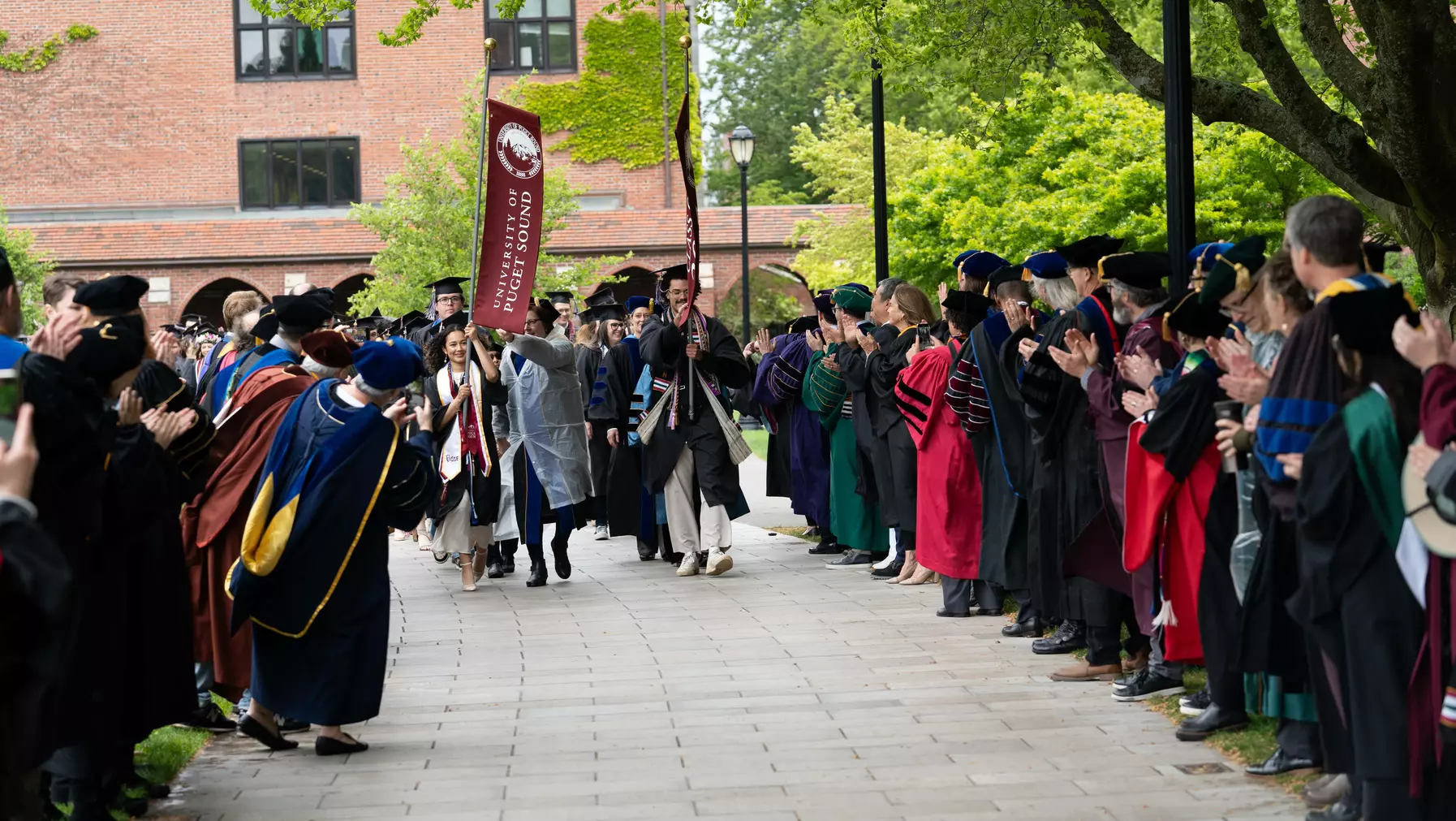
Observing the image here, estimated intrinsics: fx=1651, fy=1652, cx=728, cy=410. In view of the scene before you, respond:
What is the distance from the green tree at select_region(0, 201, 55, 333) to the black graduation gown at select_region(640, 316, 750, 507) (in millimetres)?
24305

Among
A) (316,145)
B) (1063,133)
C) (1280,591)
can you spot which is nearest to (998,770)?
(1280,591)

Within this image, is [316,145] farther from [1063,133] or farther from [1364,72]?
[1364,72]

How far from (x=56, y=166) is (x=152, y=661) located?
131ft

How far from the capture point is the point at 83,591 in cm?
549

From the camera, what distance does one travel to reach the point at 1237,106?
11766mm

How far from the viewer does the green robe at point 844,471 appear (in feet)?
43.2

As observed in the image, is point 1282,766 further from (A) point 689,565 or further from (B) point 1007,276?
(A) point 689,565

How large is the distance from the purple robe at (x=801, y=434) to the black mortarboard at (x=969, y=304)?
4.00 m

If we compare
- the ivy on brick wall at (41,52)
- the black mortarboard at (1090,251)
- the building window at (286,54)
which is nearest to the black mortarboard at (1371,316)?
the black mortarboard at (1090,251)

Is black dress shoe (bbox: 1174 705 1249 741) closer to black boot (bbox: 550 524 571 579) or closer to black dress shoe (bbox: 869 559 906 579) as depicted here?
black dress shoe (bbox: 869 559 906 579)

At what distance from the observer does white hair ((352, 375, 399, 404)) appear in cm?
700

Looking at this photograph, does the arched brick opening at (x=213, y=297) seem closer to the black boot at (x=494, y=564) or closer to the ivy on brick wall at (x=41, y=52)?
the ivy on brick wall at (x=41, y=52)

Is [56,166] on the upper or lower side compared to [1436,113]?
upper

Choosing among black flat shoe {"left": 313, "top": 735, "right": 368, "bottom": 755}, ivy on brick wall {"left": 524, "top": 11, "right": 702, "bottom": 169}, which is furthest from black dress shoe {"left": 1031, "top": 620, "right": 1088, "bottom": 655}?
ivy on brick wall {"left": 524, "top": 11, "right": 702, "bottom": 169}
